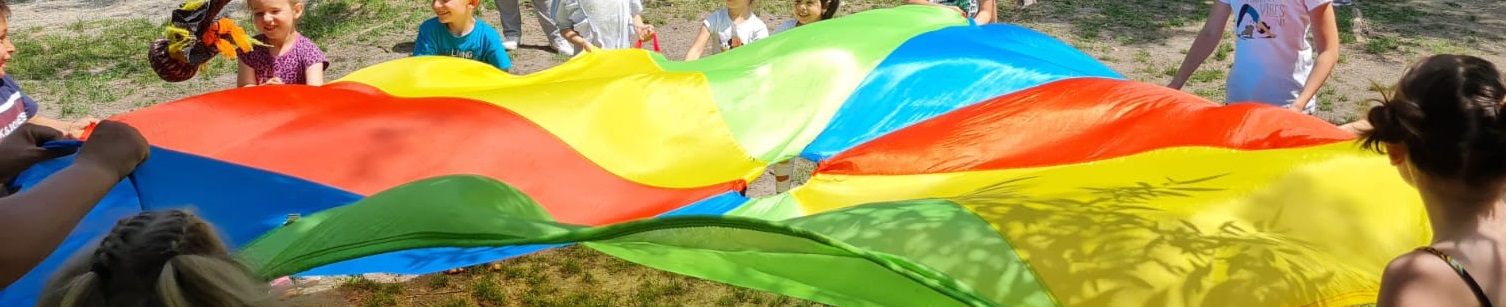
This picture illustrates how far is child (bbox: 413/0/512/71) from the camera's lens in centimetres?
444

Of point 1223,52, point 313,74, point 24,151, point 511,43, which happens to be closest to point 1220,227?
point 24,151

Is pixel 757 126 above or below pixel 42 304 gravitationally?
below

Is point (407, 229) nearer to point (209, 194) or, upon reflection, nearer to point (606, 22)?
point (209, 194)

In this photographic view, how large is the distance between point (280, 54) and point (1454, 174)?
3413 mm

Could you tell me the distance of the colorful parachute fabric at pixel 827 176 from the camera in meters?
2.11

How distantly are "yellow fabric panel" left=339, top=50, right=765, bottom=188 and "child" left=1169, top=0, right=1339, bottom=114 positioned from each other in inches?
56.0

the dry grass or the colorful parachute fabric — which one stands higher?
the colorful parachute fabric

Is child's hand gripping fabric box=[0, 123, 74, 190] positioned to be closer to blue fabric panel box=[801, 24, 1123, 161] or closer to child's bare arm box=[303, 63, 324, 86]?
child's bare arm box=[303, 63, 324, 86]

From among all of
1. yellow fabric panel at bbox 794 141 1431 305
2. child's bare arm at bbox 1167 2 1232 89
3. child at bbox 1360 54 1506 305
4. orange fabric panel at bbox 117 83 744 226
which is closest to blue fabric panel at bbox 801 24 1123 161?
child's bare arm at bbox 1167 2 1232 89

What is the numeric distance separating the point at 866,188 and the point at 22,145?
1909mm

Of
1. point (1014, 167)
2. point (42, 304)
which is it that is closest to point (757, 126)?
point (1014, 167)

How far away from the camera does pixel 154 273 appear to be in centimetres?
139

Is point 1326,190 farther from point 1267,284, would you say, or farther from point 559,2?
point 559,2

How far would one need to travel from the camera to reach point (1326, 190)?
2377 mm
